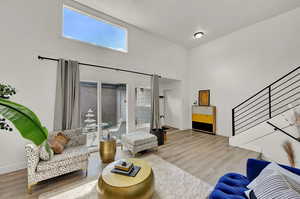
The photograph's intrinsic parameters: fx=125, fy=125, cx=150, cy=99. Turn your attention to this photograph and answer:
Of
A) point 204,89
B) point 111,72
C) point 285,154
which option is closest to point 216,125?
point 204,89

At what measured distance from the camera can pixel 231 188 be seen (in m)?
1.42

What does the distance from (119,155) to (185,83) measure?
4.56 metres

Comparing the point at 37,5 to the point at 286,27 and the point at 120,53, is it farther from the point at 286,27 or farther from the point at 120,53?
the point at 286,27

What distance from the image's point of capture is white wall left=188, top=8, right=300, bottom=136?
150 inches

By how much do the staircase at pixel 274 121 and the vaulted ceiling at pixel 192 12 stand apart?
6.55 ft

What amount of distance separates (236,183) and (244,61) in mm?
4576

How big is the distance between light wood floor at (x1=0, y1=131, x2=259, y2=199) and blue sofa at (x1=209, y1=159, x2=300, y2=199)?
0.77 meters

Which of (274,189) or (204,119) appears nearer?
(274,189)

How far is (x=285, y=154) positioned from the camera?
9.89ft

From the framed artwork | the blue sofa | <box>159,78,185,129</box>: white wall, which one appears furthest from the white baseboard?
the framed artwork

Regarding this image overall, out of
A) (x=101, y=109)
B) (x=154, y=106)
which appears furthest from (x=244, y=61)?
(x=101, y=109)

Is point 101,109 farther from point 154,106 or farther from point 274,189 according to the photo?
point 274,189

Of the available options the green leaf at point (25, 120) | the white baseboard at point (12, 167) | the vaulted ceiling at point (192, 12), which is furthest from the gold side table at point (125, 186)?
the vaulted ceiling at point (192, 12)

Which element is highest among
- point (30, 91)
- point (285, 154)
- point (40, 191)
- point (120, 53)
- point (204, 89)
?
point (120, 53)
